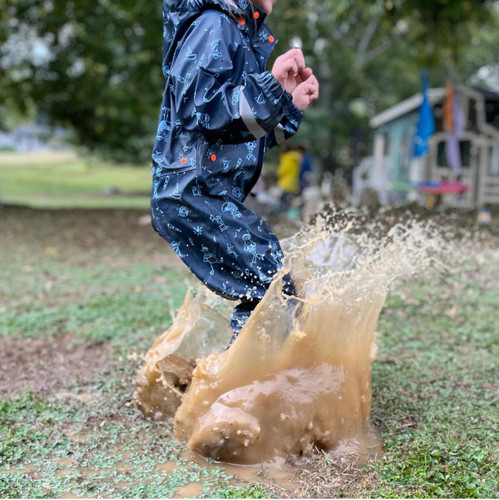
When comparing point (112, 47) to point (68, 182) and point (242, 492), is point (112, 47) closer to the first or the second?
point (242, 492)

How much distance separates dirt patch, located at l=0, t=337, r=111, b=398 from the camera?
3.38 metres

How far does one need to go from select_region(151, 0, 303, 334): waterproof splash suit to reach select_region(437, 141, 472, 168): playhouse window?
1222cm

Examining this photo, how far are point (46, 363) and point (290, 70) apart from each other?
245 centimetres

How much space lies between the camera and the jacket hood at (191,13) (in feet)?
7.28

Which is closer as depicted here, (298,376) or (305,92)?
(305,92)

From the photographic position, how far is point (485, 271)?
5848 millimetres

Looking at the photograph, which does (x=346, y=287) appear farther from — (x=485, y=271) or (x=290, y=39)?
(x=290, y=39)

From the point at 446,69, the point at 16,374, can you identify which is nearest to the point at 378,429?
the point at 16,374

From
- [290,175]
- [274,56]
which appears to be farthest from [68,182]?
[274,56]

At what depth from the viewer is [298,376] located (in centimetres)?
246

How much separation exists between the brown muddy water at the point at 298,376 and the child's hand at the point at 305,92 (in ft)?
1.89

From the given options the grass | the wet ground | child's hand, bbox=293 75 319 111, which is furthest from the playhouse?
child's hand, bbox=293 75 319 111

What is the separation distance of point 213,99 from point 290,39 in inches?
389

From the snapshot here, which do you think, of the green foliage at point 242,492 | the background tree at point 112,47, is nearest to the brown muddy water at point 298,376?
the green foliage at point 242,492
